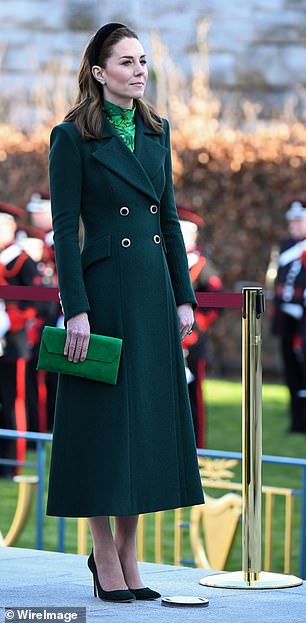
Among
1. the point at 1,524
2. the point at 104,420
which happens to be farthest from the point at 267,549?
the point at 104,420

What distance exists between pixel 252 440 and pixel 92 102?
1.11m

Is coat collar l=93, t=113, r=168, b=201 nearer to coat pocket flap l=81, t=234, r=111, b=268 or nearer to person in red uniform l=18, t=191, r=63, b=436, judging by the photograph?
coat pocket flap l=81, t=234, r=111, b=268

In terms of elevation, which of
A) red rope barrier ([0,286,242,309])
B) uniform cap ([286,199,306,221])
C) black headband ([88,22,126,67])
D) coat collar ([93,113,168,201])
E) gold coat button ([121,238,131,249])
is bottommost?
red rope barrier ([0,286,242,309])

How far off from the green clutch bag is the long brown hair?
55cm

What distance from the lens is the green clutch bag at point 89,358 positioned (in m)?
4.32

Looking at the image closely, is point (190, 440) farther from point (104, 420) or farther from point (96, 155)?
point (96, 155)

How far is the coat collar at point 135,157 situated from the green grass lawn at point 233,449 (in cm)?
288

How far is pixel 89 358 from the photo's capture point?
4.33 metres

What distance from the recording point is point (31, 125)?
19.6 m

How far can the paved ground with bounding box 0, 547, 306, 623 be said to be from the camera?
425 cm

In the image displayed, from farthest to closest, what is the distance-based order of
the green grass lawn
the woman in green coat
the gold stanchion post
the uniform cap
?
the uniform cap → the green grass lawn → the gold stanchion post → the woman in green coat

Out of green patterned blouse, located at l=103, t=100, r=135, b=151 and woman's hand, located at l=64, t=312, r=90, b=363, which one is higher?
green patterned blouse, located at l=103, t=100, r=135, b=151

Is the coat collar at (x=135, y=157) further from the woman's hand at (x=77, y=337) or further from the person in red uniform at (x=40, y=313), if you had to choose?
the person in red uniform at (x=40, y=313)

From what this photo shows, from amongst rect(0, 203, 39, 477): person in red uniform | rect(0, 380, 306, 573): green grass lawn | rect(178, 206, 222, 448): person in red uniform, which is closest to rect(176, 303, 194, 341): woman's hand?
rect(0, 380, 306, 573): green grass lawn
